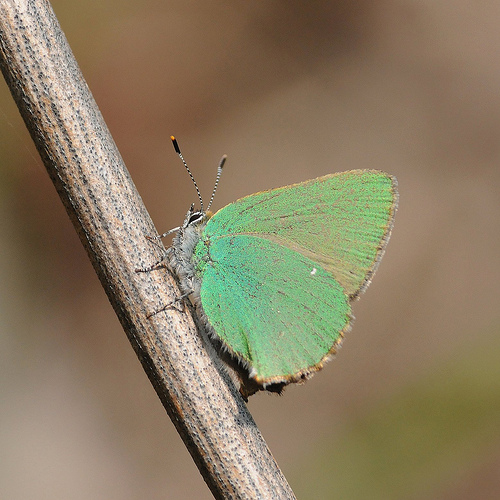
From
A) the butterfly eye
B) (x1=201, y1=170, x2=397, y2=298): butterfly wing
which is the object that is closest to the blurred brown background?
the butterfly eye

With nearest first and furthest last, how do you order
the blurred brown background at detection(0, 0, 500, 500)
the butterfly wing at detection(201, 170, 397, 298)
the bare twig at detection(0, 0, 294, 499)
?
the bare twig at detection(0, 0, 294, 499) → the butterfly wing at detection(201, 170, 397, 298) → the blurred brown background at detection(0, 0, 500, 500)

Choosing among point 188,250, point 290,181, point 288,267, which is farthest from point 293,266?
point 290,181

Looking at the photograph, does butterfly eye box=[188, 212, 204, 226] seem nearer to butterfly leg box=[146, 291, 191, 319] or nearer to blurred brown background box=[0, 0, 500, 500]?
butterfly leg box=[146, 291, 191, 319]

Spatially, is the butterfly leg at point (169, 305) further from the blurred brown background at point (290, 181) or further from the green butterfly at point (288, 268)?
the blurred brown background at point (290, 181)

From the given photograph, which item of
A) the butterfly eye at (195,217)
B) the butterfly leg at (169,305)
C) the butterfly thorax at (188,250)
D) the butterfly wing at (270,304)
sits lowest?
the butterfly wing at (270,304)

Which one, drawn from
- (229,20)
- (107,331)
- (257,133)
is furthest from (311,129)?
(107,331)

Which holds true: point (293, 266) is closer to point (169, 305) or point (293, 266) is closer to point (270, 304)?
point (270, 304)

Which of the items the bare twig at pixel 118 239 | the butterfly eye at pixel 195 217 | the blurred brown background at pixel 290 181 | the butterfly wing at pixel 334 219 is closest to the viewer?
the bare twig at pixel 118 239

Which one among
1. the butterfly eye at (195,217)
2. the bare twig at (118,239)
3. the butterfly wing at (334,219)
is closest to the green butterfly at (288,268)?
the butterfly wing at (334,219)
